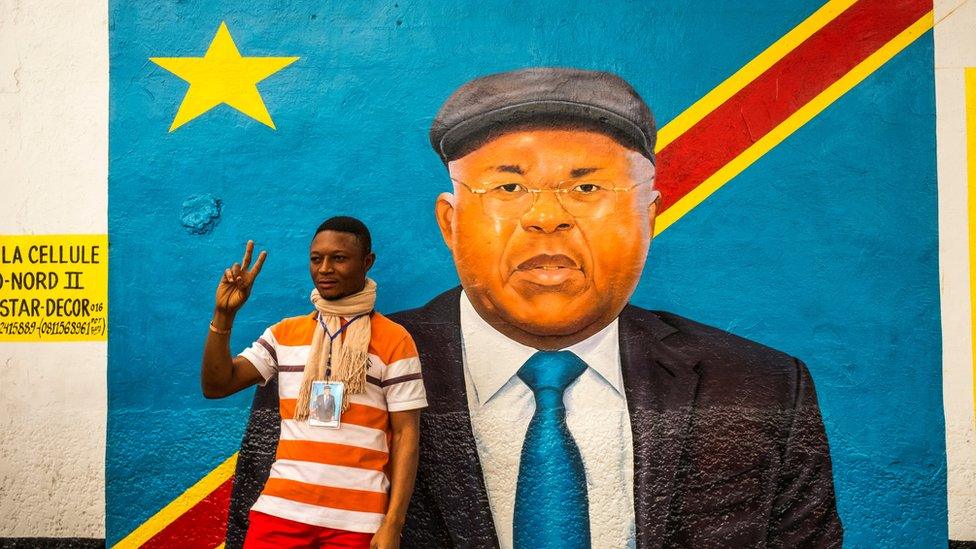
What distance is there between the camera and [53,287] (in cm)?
367

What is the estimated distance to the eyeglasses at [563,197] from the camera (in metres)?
3.46

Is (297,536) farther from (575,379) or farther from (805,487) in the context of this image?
(805,487)

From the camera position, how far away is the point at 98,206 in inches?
144

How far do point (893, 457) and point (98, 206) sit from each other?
382cm

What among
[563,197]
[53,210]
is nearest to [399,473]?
[563,197]

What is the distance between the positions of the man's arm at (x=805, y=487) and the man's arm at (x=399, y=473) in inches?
65.1

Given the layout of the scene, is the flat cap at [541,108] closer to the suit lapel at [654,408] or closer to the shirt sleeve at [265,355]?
the suit lapel at [654,408]

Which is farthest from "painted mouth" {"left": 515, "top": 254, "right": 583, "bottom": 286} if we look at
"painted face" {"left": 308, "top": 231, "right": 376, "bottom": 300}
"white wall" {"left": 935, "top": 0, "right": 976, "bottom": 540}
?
"white wall" {"left": 935, "top": 0, "right": 976, "bottom": 540}

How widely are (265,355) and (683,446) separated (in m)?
1.83

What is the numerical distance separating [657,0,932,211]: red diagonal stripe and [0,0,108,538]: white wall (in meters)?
2.71

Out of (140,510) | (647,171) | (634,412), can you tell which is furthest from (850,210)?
(140,510)

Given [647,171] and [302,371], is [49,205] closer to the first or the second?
[302,371]

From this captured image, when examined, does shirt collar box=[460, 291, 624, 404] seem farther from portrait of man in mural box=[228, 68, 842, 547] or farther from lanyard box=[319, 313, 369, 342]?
lanyard box=[319, 313, 369, 342]

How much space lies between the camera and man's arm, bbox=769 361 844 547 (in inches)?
134
